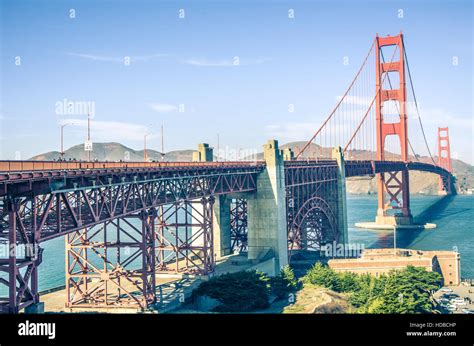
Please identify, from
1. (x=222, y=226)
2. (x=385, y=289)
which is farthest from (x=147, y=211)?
(x=222, y=226)

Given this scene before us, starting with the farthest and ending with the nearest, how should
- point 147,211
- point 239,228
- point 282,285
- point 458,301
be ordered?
point 239,228
point 458,301
point 282,285
point 147,211

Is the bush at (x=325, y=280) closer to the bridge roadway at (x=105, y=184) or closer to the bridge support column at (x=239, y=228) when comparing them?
the bridge roadway at (x=105, y=184)

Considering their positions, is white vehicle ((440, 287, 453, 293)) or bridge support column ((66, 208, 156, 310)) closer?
bridge support column ((66, 208, 156, 310))

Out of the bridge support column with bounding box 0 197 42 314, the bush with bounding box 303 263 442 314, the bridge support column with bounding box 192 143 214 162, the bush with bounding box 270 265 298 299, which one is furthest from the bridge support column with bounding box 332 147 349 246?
the bridge support column with bounding box 0 197 42 314

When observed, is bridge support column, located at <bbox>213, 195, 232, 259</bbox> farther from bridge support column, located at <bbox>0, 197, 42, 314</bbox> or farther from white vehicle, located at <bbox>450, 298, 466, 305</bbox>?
bridge support column, located at <bbox>0, 197, 42, 314</bbox>

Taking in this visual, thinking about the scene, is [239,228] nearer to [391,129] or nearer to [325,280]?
[325,280]
